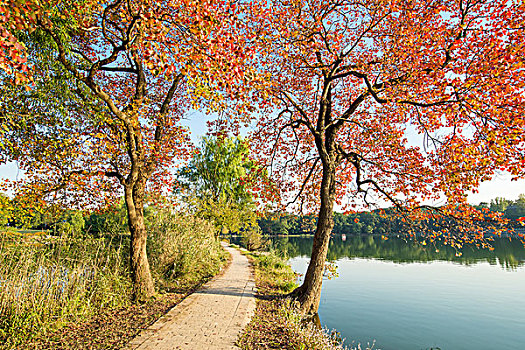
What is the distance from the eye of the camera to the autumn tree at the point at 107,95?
3.65 metres

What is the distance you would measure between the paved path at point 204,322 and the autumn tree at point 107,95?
56.0 inches

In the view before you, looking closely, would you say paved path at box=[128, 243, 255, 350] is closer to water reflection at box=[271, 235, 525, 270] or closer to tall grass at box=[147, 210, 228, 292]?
tall grass at box=[147, 210, 228, 292]

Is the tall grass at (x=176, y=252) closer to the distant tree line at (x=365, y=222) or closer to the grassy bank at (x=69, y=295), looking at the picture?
the grassy bank at (x=69, y=295)

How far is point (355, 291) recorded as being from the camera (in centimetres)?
1245

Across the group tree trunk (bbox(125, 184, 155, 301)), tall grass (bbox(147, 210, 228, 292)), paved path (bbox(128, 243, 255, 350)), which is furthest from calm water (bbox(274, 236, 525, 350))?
Answer: tree trunk (bbox(125, 184, 155, 301))

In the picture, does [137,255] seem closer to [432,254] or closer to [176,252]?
[176,252]

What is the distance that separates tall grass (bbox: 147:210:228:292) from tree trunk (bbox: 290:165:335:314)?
3662 mm

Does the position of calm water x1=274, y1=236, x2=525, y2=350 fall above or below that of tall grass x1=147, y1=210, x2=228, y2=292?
below

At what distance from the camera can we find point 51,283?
5008 mm

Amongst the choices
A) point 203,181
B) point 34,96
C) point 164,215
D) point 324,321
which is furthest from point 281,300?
point 203,181

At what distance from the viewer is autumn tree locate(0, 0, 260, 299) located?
3654 mm

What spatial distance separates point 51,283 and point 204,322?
2.87m

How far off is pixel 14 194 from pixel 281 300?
722 cm

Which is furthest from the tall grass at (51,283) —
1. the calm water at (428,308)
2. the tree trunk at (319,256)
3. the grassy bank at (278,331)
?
the calm water at (428,308)
